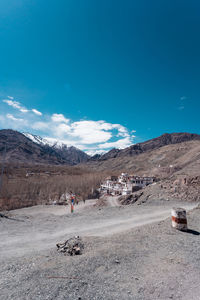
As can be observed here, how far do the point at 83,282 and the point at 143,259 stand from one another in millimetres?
2083

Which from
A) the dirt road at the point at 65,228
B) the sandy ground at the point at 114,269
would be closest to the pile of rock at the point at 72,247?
the sandy ground at the point at 114,269

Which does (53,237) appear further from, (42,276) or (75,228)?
(42,276)

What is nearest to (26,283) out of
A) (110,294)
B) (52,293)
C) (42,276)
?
(42,276)

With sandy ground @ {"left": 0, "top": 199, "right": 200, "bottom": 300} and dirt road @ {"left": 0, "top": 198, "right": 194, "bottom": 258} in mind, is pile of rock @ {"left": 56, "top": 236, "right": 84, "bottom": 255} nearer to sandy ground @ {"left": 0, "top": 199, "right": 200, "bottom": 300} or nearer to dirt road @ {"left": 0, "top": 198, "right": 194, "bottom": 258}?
sandy ground @ {"left": 0, "top": 199, "right": 200, "bottom": 300}

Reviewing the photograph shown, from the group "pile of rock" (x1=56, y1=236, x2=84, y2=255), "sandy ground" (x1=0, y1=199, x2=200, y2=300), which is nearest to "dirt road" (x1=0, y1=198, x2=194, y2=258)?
"sandy ground" (x1=0, y1=199, x2=200, y2=300)

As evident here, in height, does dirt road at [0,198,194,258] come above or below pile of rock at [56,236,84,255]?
below

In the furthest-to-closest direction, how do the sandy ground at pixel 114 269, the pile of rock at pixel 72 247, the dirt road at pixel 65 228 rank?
the dirt road at pixel 65 228, the pile of rock at pixel 72 247, the sandy ground at pixel 114 269

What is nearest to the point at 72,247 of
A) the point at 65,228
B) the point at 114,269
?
the point at 114,269

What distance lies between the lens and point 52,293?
3271 mm

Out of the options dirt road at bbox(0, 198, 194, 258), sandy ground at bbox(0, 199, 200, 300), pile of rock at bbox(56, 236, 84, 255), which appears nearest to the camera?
sandy ground at bbox(0, 199, 200, 300)

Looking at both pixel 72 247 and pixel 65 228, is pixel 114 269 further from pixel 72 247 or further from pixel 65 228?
pixel 65 228

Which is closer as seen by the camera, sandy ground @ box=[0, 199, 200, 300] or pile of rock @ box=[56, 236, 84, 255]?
sandy ground @ box=[0, 199, 200, 300]

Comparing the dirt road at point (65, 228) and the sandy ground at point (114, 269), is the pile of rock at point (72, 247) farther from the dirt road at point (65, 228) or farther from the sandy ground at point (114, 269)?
the dirt road at point (65, 228)

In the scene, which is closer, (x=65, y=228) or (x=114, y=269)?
(x=114, y=269)
